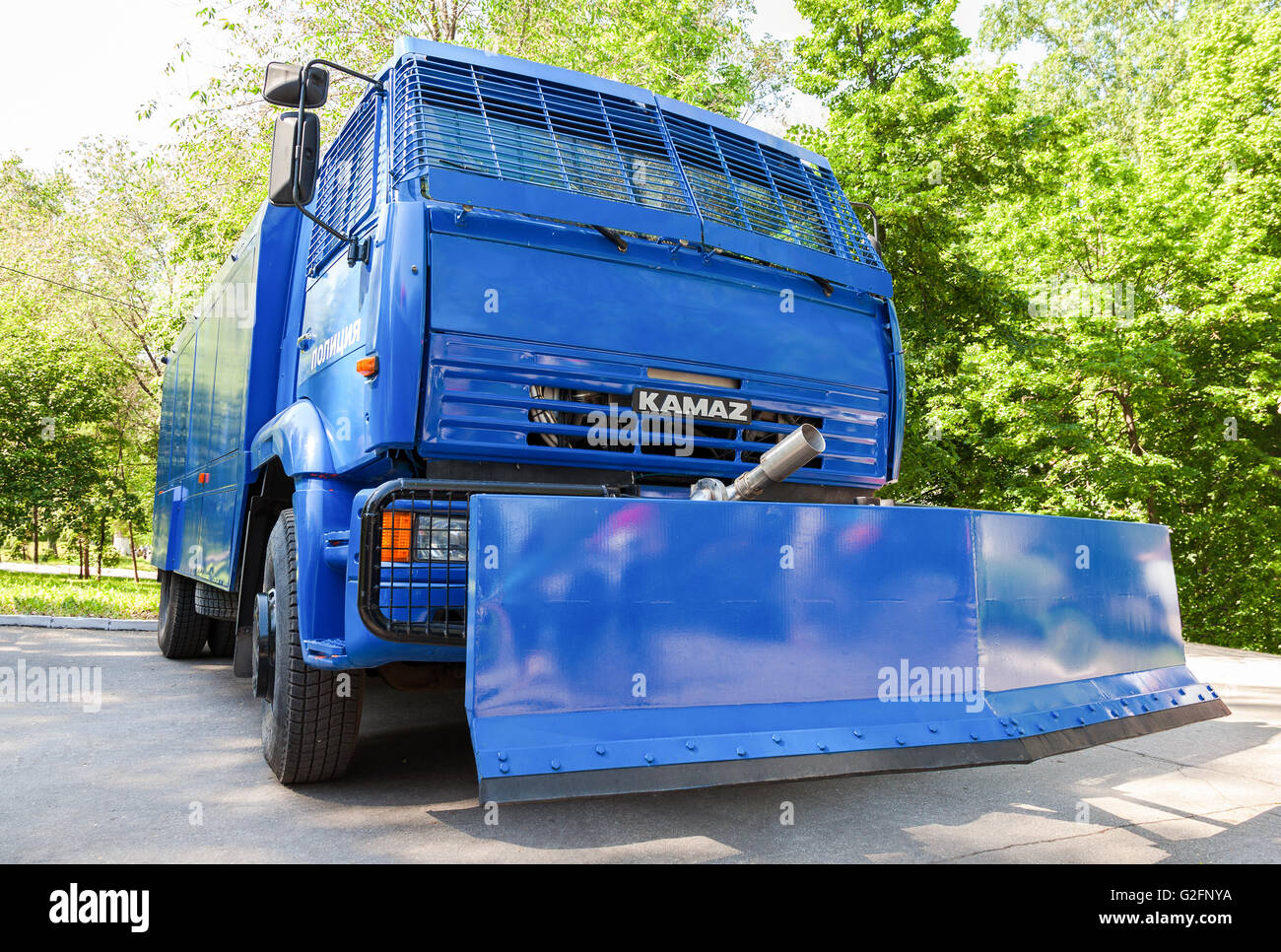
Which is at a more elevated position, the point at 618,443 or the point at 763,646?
the point at 618,443

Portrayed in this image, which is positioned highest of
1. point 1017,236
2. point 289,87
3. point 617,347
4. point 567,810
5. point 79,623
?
point 1017,236

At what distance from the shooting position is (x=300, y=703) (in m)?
3.96

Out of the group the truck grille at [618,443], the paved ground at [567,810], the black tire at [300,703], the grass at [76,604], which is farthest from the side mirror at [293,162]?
the grass at [76,604]

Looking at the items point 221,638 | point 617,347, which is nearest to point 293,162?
point 617,347

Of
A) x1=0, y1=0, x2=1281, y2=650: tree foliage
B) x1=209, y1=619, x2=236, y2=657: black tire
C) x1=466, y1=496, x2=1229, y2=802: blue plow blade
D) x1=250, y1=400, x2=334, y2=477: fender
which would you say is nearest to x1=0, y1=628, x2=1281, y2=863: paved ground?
x1=466, y1=496, x2=1229, y2=802: blue plow blade

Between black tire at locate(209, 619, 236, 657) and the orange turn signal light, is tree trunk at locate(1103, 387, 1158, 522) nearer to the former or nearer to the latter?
black tire at locate(209, 619, 236, 657)

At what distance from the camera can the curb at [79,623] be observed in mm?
11328

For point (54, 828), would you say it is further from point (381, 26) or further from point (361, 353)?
point (381, 26)

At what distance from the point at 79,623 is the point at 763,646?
11749 millimetres

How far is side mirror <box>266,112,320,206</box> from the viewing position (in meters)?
3.85

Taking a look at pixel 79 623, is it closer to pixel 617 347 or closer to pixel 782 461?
pixel 617 347

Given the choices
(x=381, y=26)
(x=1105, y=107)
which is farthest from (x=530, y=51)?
(x=1105, y=107)

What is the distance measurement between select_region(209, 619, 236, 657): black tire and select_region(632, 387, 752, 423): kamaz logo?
670cm
